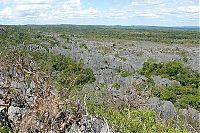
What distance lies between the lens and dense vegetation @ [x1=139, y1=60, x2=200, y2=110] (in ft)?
142

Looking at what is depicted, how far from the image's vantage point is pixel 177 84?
164ft

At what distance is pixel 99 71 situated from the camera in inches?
2237

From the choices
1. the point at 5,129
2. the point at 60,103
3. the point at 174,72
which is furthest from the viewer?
the point at 174,72

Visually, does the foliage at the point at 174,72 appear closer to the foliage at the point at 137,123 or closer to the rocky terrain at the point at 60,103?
the rocky terrain at the point at 60,103

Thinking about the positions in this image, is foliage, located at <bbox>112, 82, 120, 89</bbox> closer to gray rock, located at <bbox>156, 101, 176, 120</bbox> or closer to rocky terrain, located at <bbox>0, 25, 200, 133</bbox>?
rocky terrain, located at <bbox>0, 25, 200, 133</bbox>

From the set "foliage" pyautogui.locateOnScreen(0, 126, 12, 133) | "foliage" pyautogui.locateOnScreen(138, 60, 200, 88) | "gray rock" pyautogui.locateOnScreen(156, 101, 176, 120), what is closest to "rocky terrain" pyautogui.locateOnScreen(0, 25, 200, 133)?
"gray rock" pyautogui.locateOnScreen(156, 101, 176, 120)

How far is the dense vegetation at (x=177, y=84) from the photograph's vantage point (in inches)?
1702

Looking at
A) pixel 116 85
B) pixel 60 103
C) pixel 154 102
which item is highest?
pixel 60 103

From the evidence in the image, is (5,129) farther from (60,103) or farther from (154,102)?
(154,102)

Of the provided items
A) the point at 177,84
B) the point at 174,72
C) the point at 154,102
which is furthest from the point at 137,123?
the point at 174,72

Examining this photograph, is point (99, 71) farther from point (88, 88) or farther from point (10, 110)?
point (10, 110)

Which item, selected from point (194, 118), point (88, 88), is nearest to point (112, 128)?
point (194, 118)

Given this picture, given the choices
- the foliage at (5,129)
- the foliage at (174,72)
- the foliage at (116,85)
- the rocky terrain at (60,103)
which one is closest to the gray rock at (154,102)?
the rocky terrain at (60,103)

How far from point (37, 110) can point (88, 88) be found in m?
29.0
